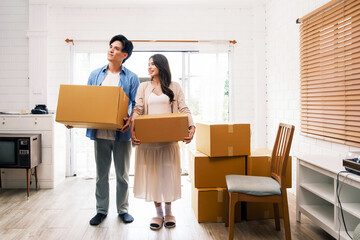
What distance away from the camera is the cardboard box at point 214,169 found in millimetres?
2363

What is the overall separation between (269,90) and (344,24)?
5.72 feet

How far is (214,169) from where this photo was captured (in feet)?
7.80

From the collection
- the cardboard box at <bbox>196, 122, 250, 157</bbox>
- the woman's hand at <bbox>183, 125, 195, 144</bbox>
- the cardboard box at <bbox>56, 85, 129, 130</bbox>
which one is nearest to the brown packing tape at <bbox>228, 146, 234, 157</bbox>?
the cardboard box at <bbox>196, 122, 250, 157</bbox>

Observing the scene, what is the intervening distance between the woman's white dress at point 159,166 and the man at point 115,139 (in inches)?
9.8

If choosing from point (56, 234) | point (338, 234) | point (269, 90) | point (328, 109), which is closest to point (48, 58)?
point (56, 234)

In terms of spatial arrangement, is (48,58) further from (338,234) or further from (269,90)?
(338,234)

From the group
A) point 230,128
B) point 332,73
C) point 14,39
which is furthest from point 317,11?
point 14,39

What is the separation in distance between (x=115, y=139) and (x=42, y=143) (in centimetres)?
168

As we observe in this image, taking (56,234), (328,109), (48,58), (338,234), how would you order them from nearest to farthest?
(338,234), (56,234), (328,109), (48,58)

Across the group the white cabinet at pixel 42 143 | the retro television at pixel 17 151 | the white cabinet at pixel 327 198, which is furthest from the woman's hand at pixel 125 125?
the white cabinet at pixel 42 143

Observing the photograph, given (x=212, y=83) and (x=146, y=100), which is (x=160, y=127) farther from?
(x=212, y=83)

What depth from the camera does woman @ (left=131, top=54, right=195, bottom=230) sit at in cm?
217

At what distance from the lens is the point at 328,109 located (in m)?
2.51

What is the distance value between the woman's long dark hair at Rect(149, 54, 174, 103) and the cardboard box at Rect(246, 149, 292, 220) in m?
0.94
